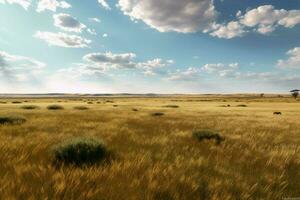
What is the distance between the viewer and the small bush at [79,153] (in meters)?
6.11

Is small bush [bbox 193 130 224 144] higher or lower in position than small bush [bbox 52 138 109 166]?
lower

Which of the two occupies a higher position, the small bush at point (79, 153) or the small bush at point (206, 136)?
the small bush at point (79, 153)

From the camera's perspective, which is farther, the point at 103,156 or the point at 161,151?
the point at 161,151

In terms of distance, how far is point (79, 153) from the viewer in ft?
20.6

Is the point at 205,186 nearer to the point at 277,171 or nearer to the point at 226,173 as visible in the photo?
the point at 226,173

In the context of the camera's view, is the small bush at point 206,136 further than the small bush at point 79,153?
Yes

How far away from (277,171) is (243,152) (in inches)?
72.7

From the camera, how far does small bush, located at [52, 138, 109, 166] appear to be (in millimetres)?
6107

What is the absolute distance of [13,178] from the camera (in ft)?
15.0

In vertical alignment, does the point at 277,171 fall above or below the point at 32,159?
below

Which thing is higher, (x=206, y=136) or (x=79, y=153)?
(x=79, y=153)

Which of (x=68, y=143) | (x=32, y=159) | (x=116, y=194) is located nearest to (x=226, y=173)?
(x=116, y=194)

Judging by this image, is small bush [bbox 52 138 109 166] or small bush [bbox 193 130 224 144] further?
small bush [bbox 193 130 224 144]

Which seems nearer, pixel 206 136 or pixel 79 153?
pixel 79 153
